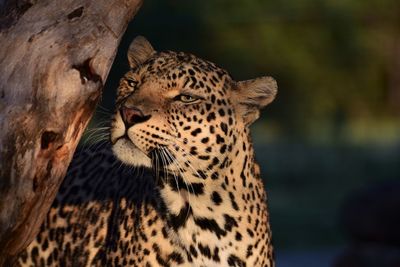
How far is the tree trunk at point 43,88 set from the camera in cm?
671

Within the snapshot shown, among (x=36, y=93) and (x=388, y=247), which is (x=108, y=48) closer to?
(x=36, y=93)

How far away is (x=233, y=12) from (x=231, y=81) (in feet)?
52.4

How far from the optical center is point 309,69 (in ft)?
78.6

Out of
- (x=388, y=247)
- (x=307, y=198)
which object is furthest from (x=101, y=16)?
(x=307, y=198)

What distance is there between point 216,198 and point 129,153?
0.60 meters

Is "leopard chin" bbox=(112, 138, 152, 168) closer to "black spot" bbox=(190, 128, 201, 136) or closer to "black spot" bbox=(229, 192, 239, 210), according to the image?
"black spot" bbox=(190, 128, 201, 136)

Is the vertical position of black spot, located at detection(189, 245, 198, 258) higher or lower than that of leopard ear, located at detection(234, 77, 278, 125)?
lower

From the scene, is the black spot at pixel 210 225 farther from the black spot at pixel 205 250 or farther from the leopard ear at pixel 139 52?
the leopard ear at pixel 139 52

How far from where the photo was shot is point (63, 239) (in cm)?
849

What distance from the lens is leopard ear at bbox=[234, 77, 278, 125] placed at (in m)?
7.91

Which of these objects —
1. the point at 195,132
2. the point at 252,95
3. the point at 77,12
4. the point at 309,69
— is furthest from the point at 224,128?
the point at 309,69

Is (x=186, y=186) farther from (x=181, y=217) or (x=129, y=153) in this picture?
(x=129, y=153)

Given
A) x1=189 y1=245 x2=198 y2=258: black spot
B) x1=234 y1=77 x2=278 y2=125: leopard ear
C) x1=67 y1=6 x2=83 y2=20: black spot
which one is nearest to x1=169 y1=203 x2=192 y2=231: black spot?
x1=189 y1=245 x2=198 y2=258: black spot

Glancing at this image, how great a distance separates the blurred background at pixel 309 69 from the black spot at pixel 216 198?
1260 centimetres
